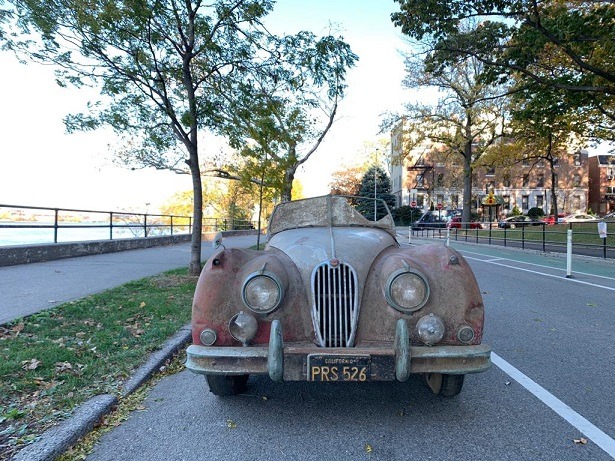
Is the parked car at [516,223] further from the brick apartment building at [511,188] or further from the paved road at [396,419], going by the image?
the brick apartment building at [511,188]

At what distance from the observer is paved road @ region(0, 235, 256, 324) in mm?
6039

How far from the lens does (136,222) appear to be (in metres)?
17.0

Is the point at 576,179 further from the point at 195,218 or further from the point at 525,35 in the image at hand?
the point at 195,218

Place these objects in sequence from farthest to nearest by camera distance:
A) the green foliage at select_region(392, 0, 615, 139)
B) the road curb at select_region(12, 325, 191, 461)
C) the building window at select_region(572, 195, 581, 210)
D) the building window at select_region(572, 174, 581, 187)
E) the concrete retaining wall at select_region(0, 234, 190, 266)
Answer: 1. the building window at select_region(572, 195, 581, 210)
2. the building window at select_region(572, 174, 581, 187)
3. the green foliage at select_region(392, 0, 615, 139)
4. the concrete retaining wall at select_region(0, 234, 190, 266)
5. the road curb at select_region(12, 325, 191, 461)

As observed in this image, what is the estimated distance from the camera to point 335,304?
9.95ft

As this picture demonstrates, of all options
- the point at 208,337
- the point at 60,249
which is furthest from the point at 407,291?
the point at 60,249

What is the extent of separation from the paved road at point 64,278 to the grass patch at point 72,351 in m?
0.48

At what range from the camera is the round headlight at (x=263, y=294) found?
9.80 ft

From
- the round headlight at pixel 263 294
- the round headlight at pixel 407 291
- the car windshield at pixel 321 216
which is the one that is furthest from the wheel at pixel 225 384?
the car windshield at pixel 321 216

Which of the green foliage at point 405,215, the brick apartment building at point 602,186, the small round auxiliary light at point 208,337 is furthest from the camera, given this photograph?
the brick apartment building at point 602,186

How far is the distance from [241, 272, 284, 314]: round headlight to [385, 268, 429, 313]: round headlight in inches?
30.9

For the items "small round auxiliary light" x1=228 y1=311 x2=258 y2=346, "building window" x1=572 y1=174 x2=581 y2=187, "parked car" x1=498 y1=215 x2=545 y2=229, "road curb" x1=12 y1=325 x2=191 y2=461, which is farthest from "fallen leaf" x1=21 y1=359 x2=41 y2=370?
"building window" x1=572 y1=174 x2=581 y2=187

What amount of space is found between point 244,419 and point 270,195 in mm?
9828

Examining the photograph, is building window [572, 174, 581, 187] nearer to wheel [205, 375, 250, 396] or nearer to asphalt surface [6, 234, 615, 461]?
asphalt surface [6, 234, 615, 461]
